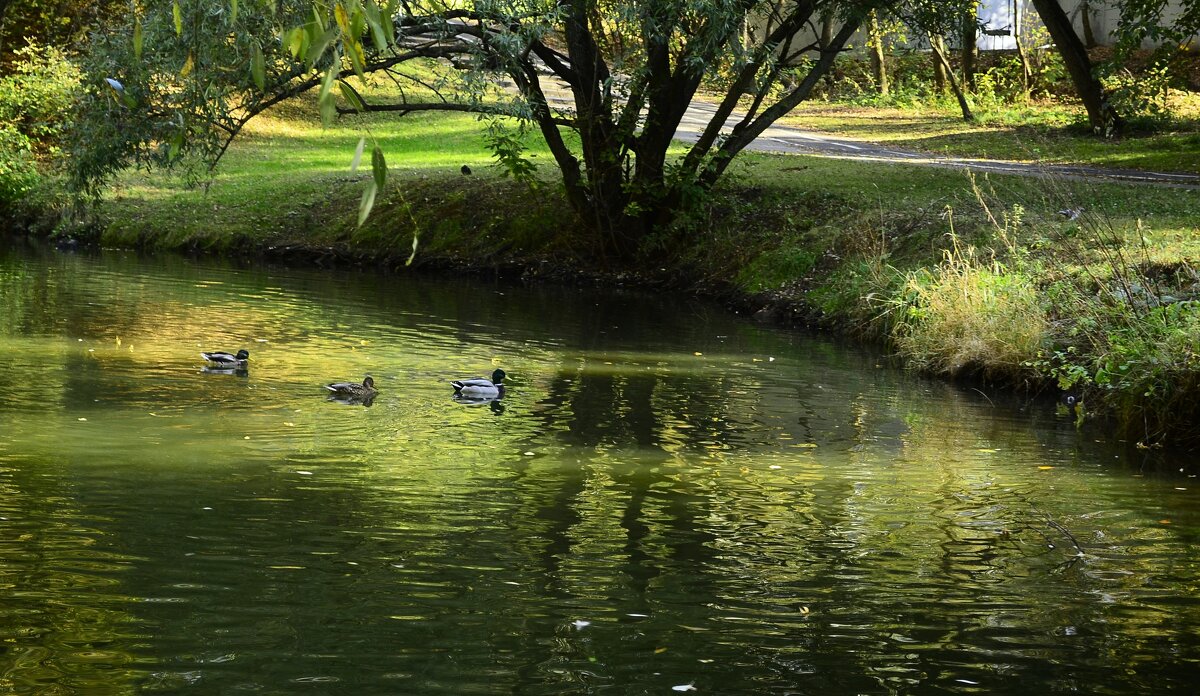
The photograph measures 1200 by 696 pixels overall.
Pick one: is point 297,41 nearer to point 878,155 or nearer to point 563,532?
point 563,532

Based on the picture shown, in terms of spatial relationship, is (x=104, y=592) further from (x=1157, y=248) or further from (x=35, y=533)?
(x=1157, y=248)

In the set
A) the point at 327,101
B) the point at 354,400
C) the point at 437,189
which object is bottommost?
the point at 354,400

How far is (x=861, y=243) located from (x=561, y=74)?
6.85 meters

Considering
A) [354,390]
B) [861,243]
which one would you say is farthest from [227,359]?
[861,243]

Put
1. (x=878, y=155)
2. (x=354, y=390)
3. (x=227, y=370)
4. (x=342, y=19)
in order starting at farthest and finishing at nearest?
1. (x=878, y=155)
2. (x=227, y=370)
3. (x=354, y=390)
4. (x=342, y=19)

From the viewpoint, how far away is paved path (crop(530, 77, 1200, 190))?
3023cm

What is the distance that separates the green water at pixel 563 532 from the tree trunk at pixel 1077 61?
18171 mm

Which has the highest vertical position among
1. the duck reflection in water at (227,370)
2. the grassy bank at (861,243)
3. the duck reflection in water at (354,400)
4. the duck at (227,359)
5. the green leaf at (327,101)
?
the green leaf at (327,101)

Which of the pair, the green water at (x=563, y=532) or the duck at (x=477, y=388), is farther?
the duck at (x=477, y=388)

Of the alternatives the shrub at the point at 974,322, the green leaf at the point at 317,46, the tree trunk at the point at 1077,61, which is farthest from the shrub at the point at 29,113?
the green leaf at the point at 317,46

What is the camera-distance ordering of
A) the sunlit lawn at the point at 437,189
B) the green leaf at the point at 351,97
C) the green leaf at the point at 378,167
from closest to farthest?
the green leaf at the point at 378,167, the green leaf at the point at 351,97, the sunlit lawn at the point at 437,189

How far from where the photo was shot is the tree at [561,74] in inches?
884

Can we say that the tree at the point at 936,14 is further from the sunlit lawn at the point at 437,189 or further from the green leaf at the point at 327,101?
the green leaf at the point at 327,101

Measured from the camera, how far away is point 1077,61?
35344 mm
